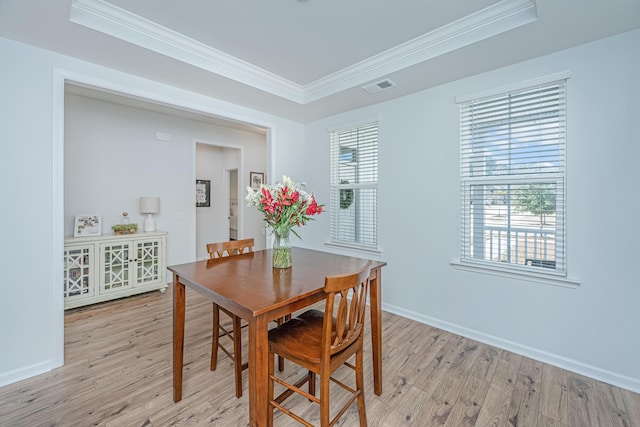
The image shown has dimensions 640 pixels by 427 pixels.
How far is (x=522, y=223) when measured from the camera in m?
2.40

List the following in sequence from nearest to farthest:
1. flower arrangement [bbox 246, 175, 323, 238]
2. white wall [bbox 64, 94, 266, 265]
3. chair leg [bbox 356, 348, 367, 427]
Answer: chair leg [bbox 356, 348, 367, 427]
flower arrangement [bbox 246, 175, 323, 238]
white wall [bbox 64, 94, 266, 265]

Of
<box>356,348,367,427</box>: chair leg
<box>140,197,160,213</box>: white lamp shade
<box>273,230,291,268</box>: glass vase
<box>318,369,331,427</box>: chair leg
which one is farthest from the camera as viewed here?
<box>140,197,160,213</box>: white lamp shade

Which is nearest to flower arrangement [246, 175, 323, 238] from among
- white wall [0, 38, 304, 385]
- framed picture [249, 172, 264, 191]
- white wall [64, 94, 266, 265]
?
white wall [0, 38, 304, 385]

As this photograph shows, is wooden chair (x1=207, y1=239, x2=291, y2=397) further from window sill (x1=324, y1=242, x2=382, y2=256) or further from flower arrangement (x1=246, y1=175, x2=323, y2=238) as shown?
window sill (x1=324, y1=242, x2=382, y2=256)

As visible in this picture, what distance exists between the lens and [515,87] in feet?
Answer: 7.73

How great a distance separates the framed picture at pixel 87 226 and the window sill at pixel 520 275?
4.25m

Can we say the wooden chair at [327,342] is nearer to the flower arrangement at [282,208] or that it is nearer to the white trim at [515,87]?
the flower arrangement at [282,208]

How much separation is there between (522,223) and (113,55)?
363cm

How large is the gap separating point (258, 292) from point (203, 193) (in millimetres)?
4821

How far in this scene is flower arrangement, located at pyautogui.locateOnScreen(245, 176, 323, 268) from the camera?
5.91ft

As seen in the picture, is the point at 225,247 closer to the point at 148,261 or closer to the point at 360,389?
the point at 360,389

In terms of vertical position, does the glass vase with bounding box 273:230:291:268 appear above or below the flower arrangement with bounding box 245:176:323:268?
below

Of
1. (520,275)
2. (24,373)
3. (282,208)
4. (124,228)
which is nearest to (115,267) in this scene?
(124,228)

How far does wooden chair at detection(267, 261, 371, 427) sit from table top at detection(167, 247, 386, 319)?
189mm
